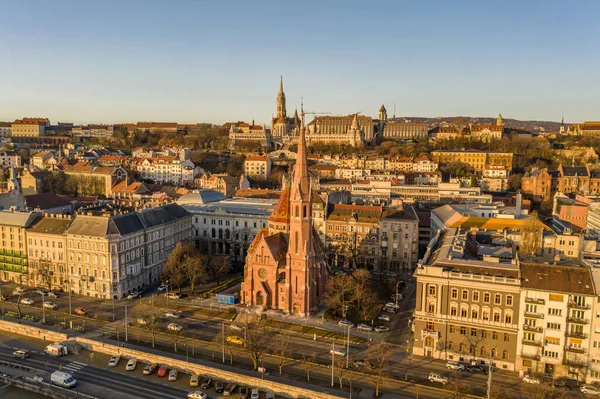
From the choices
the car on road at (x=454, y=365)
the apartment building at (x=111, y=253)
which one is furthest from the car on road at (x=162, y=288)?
the car on road at (x=454, y=365)

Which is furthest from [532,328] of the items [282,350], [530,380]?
[282,350]

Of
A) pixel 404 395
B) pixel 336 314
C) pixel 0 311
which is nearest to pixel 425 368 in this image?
pixel 404 395

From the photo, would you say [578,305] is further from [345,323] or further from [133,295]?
[133,295]

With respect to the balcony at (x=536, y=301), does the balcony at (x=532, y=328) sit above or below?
below

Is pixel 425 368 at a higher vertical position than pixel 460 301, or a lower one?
lower

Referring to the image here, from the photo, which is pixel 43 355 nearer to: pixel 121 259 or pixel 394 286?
pixel 121 259

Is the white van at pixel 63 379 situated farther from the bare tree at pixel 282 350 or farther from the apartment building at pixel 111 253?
the apartment building at pixel 111 253
